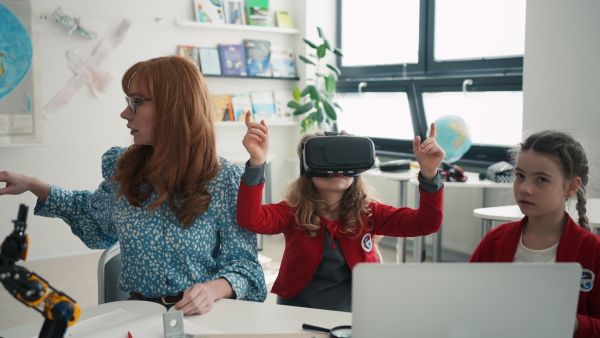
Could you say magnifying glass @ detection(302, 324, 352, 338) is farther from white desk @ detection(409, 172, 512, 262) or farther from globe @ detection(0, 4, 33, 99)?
globe @ detection(0, 4, 33, 99)

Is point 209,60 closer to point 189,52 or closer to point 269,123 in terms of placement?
point 189,52

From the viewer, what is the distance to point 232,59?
517 cm

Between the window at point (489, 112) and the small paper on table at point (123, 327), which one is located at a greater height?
the window at point (489, 112)

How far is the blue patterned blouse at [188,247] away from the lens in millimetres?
1570

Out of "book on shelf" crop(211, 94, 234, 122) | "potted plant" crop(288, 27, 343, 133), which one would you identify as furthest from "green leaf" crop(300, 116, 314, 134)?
"book on shelf" crop(211, 94, 234, 122)

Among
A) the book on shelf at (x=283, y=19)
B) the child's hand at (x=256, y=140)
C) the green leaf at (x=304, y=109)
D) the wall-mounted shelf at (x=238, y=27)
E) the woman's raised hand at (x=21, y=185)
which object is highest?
the book on shelf at (x=283, y=19)

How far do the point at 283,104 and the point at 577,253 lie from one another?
4210 mm

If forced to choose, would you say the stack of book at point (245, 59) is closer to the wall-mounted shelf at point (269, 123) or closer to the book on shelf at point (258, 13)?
the book on shelf at point (258, 13)

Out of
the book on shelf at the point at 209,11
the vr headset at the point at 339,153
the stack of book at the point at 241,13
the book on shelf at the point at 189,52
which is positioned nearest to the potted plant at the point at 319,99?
the stack of book at the point at 241,13

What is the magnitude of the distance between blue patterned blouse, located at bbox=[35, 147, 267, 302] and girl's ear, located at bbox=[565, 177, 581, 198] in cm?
90

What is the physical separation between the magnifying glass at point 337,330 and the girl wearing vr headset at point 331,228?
504 millimetres

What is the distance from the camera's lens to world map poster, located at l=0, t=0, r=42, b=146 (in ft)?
13.5

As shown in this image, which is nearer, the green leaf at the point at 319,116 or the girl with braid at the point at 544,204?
the girl with braid at the point at 544,204

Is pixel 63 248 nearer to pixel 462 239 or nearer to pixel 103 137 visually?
pixel 103 137
